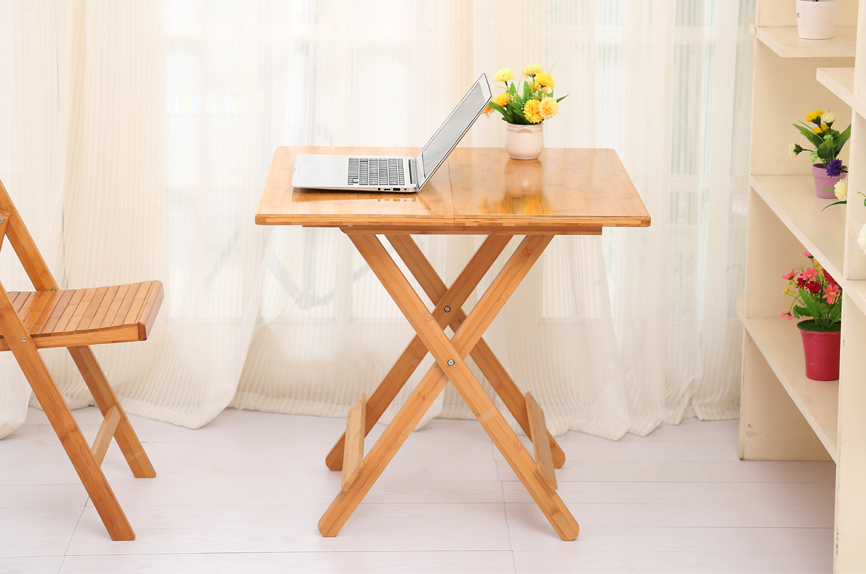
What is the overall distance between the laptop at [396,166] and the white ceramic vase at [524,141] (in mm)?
220

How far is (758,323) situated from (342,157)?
4.24 feet

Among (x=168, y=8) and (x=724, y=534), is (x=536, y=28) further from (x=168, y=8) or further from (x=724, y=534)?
(x=724, y=534)

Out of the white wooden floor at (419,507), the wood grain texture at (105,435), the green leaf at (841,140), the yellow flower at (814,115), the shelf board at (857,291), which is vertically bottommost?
the white wooden floor at (419,507)

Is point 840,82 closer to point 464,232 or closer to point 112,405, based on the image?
point 464,232

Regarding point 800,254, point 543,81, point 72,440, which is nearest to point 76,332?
point 72,440

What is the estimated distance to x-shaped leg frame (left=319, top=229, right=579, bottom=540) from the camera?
2.24 m

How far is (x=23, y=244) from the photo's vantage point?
98.0 inches

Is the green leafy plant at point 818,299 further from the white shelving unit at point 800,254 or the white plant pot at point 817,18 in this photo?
the white plant pot at point 817,18

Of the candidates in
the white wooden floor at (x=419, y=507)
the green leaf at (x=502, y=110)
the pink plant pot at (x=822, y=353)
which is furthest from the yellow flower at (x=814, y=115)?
the white wooden floor at (x=419, y=507)

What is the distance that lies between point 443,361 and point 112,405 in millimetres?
967

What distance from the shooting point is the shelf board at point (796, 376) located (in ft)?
7.23

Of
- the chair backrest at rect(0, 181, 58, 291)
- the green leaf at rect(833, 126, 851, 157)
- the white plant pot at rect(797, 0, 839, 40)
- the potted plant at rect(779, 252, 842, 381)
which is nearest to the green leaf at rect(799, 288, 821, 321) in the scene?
the potted plant at rect(779, 252, 842, 381)

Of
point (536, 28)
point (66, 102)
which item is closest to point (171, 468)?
point (66, 102)

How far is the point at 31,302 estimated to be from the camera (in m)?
2.47
